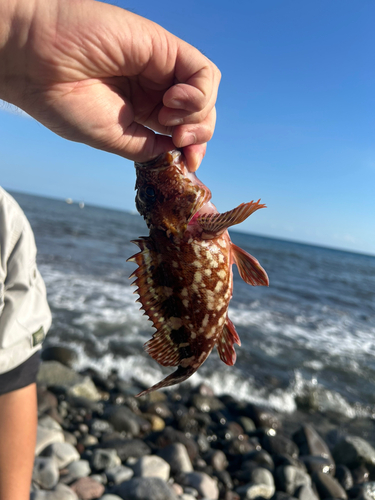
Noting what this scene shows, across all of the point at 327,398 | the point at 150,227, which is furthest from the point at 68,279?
the point at 150,227

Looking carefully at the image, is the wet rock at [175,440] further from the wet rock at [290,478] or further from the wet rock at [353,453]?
the wet rock at [353,453]

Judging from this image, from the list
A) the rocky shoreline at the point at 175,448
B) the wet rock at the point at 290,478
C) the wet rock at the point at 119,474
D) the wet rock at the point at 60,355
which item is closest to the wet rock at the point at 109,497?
the rocky shoreline at the point at 175,448

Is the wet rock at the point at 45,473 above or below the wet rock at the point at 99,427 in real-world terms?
above

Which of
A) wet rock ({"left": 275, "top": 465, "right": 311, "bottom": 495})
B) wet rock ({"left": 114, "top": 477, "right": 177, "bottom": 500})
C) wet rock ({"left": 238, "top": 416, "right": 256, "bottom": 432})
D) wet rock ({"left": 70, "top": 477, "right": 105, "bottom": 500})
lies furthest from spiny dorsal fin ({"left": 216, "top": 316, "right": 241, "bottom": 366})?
wet rock ({"left": 238, "top": 416, "right": 256, "bottom": 432})

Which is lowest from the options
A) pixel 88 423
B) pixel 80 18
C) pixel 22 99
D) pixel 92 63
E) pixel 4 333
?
pixel 88 423

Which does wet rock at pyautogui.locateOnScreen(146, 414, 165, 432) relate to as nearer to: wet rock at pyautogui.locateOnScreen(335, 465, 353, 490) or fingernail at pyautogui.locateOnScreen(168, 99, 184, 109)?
wet rock at pyautogui.locateOnScreen(335, 465, 353, 490)

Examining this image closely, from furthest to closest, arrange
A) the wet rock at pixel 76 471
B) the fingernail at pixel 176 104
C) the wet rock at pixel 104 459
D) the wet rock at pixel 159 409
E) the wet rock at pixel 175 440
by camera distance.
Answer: the wet rock at pixel 159 409 → the wet rock at pixel 175 440 → the wet rock at pixel 104 459 → the wet rock at pixel 76 471 → the fingernail at pixel 176 104

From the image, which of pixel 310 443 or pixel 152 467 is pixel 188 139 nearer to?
pixel 152 467

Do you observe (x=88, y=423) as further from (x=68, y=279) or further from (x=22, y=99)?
(x=68, y=279)
